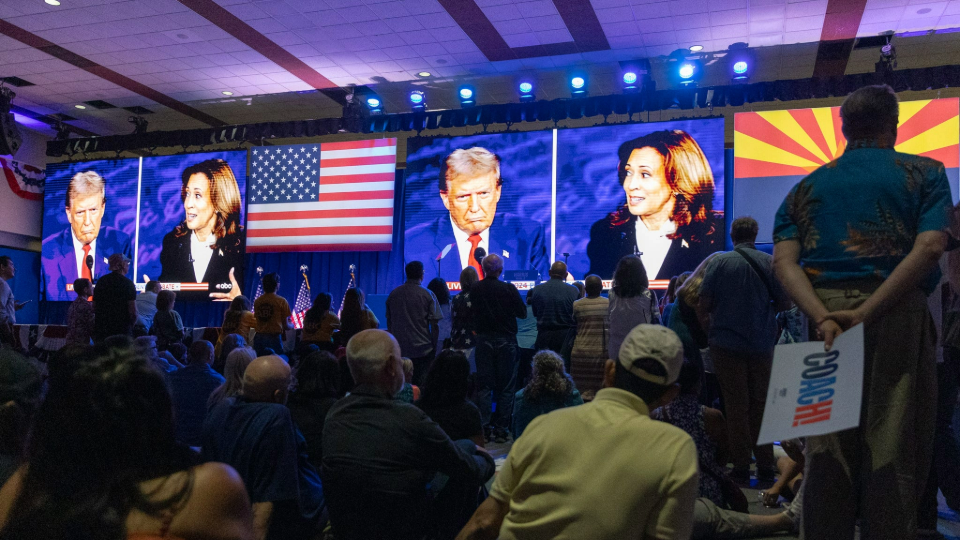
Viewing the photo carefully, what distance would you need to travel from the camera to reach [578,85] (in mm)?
9664

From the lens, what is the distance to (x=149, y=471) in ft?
3.53

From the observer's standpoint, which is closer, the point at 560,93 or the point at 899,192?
the point at 899,192

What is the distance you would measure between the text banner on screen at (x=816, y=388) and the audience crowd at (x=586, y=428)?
0.05 metres

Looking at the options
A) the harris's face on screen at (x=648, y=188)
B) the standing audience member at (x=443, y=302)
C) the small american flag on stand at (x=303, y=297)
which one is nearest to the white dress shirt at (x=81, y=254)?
the small american flag on stand at (x=303, y=297)

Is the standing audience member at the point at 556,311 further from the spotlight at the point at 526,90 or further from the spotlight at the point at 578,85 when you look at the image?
the spotlight at the point at 526,90

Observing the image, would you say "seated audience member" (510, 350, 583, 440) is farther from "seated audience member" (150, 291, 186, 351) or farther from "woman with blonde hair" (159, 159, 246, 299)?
"woman with blonde hair" (159, 159, 246, 299)

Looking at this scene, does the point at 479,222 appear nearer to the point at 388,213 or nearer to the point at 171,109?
the point at 388,213

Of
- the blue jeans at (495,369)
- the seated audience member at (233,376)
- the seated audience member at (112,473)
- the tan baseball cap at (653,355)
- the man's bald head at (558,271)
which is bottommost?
the blue jeans at (495,369)

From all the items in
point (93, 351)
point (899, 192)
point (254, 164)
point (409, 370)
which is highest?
point (254, 164)

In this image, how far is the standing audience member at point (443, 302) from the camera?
630 cm

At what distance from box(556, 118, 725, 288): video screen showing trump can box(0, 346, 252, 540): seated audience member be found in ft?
28.2

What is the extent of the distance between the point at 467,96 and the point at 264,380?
26.9 ft

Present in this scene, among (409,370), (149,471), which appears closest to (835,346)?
(149,471)

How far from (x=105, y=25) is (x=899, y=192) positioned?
929cm
